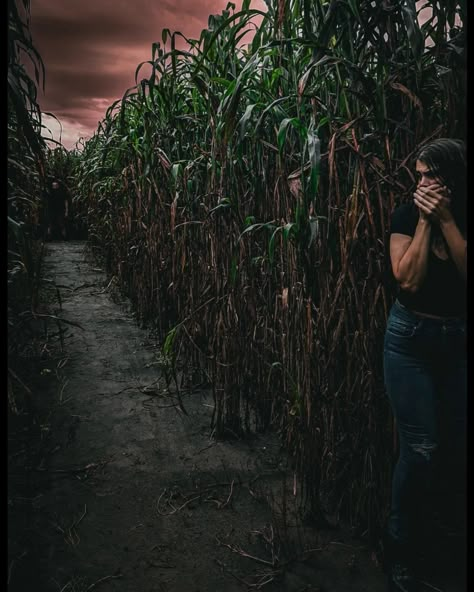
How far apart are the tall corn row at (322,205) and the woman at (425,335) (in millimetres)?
156

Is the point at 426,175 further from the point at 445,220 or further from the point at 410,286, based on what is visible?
the point at 410,286

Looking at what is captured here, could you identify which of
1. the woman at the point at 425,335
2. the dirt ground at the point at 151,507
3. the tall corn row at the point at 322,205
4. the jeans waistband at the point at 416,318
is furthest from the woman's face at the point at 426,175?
the dirt ground at the point at 151,507

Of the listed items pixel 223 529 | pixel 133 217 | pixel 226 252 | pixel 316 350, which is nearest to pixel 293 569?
pixel 223 529

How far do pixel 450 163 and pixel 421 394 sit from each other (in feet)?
1.96

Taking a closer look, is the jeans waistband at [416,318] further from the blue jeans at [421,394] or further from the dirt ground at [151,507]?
the dirt ground at [151,507]

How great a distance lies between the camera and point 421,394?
1.38 meters

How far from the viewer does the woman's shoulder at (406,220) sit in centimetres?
137

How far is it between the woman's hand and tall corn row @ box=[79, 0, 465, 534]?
0.68 ft

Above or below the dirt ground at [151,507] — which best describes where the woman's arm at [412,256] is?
above

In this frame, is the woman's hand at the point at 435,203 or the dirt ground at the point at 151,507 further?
the dirt ground at the point at 151,507

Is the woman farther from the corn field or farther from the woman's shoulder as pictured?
the corn field

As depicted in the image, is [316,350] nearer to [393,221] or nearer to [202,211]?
[393,221]

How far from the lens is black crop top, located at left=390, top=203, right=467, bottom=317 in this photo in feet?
4.41

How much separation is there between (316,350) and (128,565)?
902 mm
